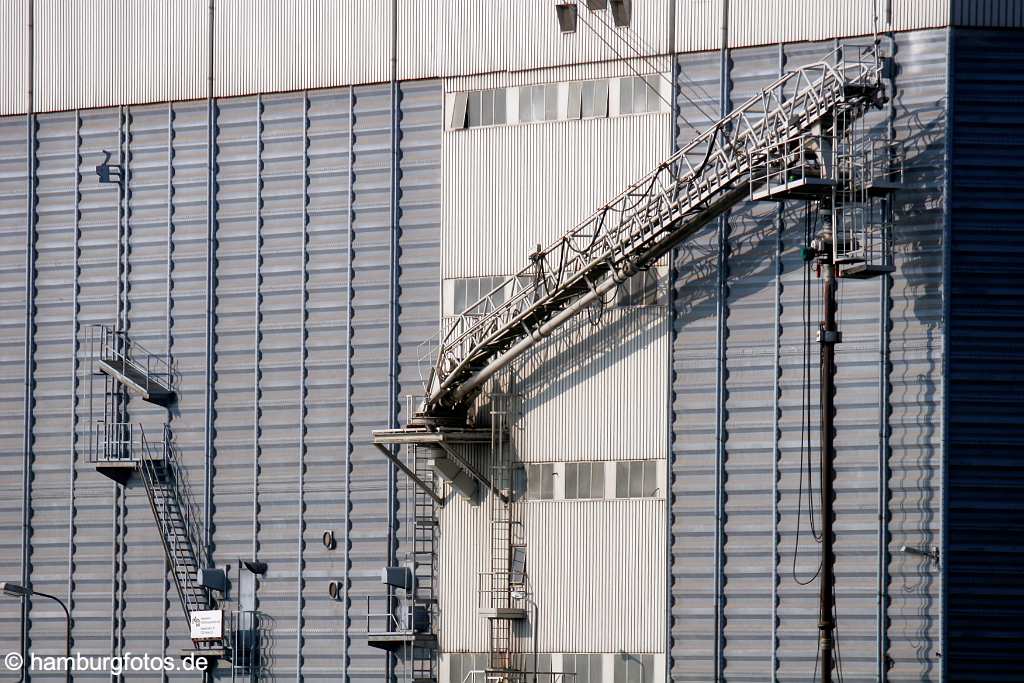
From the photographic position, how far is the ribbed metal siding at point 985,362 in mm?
48500

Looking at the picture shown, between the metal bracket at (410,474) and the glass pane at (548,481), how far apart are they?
340 centimetres

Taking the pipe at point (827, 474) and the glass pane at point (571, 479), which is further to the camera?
the glass pane at point (571, 479)

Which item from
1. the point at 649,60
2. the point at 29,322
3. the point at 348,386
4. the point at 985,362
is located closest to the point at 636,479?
the point at 348,386

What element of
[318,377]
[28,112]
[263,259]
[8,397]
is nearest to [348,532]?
[318,377]

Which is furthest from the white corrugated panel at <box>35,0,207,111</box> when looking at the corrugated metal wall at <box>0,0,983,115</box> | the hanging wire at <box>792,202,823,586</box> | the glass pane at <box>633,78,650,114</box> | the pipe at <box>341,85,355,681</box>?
A: the hanging wire at <box>792,202,823,586</box>

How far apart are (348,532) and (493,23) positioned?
52.9ft

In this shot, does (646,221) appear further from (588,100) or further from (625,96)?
(588,100)

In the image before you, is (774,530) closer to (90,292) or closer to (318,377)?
(318,377)

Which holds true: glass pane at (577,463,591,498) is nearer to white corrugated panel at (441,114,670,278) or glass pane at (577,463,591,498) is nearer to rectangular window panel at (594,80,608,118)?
white corrugated panel at (441,114,670,278)

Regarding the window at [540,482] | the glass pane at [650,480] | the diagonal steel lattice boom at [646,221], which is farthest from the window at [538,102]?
the glass pane at [650,480]

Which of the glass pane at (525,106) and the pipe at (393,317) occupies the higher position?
the glass pane at (525,106)

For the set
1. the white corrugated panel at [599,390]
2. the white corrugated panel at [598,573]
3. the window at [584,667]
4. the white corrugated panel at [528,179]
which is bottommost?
the window at [584,667]

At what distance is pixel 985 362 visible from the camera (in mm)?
49500

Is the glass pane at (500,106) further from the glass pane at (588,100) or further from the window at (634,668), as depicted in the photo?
the window at (634,668)
